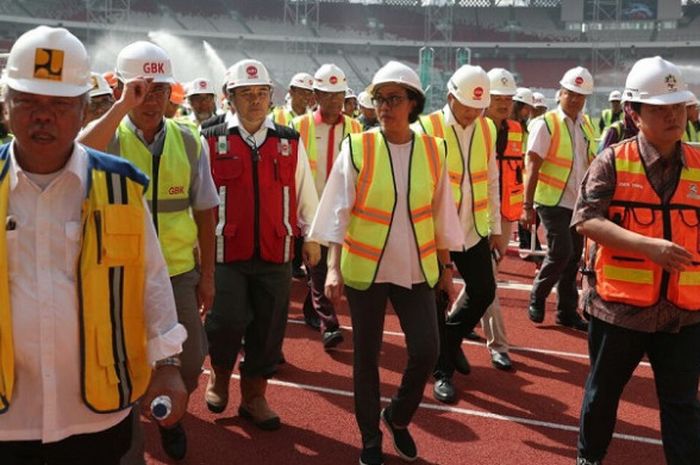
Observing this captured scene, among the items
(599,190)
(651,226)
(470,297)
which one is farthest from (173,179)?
(470,297)

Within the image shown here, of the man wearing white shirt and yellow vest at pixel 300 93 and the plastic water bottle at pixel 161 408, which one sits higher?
the man wearing white shirt and yellow vest at pixel 300 93

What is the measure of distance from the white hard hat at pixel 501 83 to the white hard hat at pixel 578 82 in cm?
79

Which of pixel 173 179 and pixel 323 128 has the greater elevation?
pixel 323 128

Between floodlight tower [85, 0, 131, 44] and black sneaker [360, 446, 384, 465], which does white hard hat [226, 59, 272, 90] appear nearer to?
black sneaker [360, 446, 384, 465]

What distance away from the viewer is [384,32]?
176 ft

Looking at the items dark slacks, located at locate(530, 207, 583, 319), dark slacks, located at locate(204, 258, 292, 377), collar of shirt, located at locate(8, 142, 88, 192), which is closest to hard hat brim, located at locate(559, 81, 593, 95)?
dark slacks, located at locate(530, 207, 583, 319)

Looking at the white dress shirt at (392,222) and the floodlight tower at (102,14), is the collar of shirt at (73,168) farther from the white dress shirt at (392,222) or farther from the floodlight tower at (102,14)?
the floodlight tower at (102,14)

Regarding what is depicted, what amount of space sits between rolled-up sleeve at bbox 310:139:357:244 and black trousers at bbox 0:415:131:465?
6.27 feet

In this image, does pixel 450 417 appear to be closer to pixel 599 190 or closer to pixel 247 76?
pixel 599 190

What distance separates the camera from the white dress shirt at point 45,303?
2.13 metres

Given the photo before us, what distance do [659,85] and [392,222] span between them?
1417mm

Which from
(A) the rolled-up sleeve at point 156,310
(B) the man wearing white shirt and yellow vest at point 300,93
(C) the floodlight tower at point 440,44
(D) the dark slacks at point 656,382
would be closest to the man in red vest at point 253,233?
(D) the dark slacks at point 656,382

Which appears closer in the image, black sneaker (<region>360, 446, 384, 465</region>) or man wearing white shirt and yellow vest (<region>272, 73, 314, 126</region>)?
black sneaker (<region>360, 446, 384, 465</region>)

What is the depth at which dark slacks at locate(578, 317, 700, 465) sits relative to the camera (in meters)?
3.46
